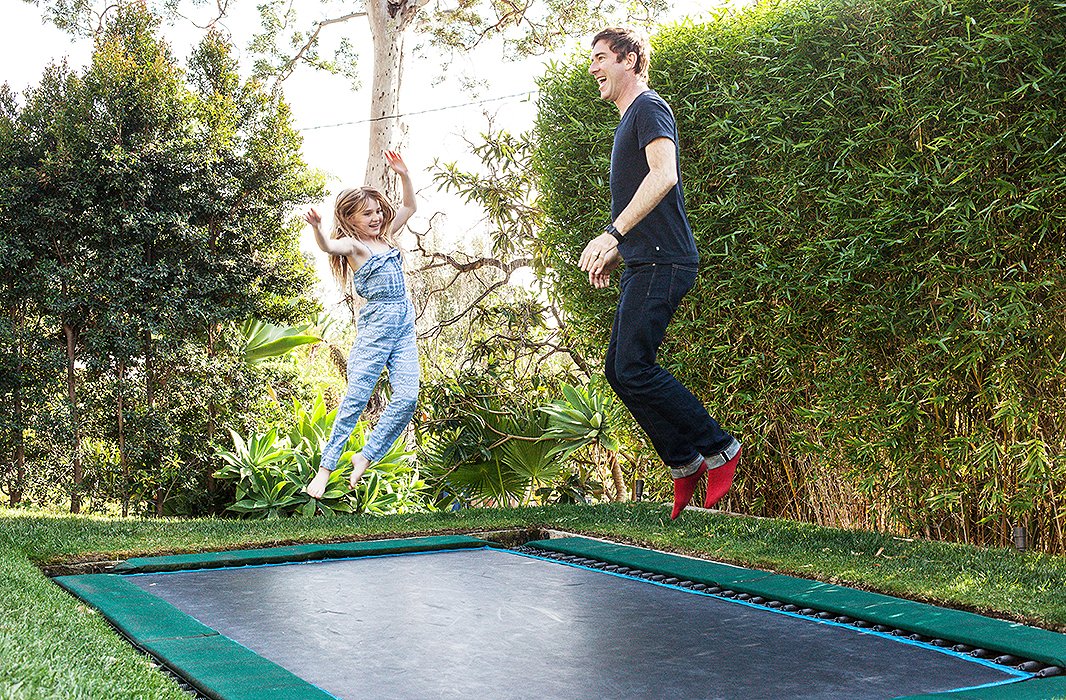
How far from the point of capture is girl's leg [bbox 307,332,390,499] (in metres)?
3.58

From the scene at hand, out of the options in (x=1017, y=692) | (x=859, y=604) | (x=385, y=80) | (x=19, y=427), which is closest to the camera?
(x=1017, y=692)

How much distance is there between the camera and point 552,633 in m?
2.52

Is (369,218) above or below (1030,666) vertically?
above

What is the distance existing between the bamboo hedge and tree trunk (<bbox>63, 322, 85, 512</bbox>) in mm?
3459

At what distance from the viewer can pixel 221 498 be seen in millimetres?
6730

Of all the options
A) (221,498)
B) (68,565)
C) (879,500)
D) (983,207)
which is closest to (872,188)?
(983,207)

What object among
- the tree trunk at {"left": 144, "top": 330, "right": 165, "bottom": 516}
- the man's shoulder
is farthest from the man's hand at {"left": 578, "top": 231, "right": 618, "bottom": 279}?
the tree trunk at {"left": 144, "top": 330, "right": 165, "bottom": 516}

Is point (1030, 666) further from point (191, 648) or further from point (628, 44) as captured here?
point (628, 44)

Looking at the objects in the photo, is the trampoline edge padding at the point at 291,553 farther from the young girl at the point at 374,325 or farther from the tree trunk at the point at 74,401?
the tree trunk at the point at 74,401

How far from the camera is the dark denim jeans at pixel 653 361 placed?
3100 millimetres

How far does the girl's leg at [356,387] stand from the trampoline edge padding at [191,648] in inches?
29.4

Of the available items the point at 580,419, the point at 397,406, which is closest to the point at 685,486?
the point at 397,406

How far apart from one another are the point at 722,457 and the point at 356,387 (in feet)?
4.20

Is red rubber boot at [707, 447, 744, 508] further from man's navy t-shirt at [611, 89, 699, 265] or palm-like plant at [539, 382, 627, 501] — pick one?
palm-like plant at [539, 382, 627, 501]
